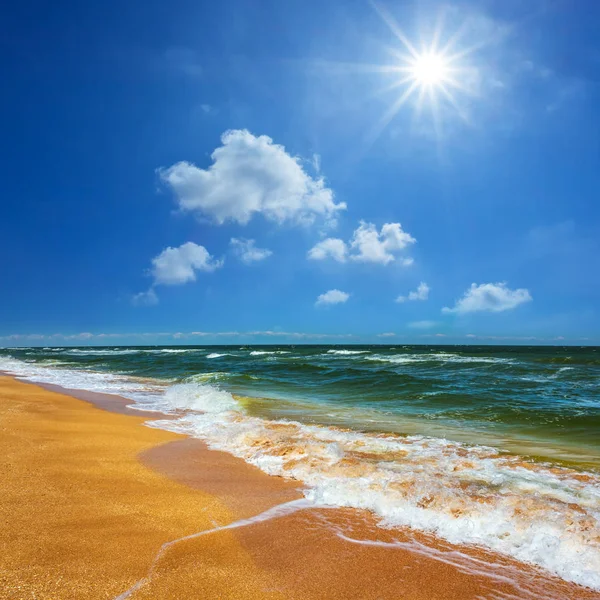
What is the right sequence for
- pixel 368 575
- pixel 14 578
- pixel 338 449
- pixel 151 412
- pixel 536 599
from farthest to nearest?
pixel 151 412
pixel 338 449
pixel 368 575
pixel 536 599
pixel 14 578

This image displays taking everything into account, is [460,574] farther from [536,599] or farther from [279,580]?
[279,580]

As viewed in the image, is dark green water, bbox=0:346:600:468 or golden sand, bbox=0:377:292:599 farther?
dark green water, bbox=0:346:600:468

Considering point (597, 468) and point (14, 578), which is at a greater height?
point (14, 578)

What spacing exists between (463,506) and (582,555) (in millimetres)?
1037

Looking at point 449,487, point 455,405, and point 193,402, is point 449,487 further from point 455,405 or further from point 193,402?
point 193,402

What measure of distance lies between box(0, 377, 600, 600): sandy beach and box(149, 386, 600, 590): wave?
26 centimetres

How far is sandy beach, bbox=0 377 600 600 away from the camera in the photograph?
8.27 feet

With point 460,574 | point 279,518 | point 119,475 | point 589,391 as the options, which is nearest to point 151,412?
point 119,475

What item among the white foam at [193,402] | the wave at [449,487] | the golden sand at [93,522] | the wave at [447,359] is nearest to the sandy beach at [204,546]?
the golden sand at [93,522]

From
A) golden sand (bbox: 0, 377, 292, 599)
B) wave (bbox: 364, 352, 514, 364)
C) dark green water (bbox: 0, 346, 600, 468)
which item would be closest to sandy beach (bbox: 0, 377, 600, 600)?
golden sand (bbox: 0, 377, 292, 599)

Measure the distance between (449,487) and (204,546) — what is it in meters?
2.90

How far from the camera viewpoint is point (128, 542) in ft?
9.74

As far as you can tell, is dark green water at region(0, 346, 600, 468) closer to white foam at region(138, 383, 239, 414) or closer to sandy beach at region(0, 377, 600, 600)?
Answer: white foam at region(138, 383, 239, 414)

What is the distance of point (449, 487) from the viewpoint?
4.35 metres
